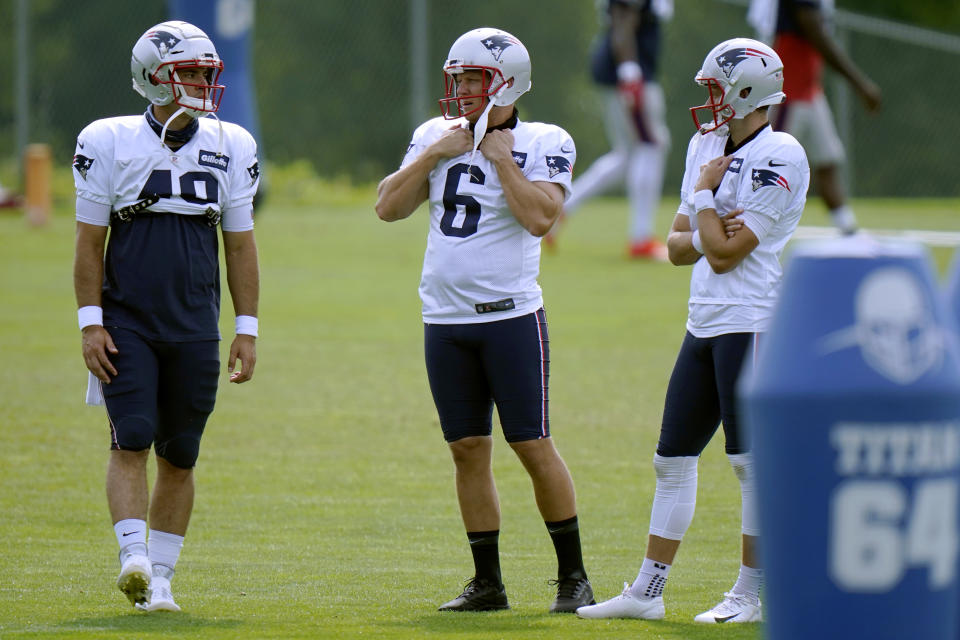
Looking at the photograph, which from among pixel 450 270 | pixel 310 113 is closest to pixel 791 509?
pixel 450 270

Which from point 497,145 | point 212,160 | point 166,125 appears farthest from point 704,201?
point 166,125

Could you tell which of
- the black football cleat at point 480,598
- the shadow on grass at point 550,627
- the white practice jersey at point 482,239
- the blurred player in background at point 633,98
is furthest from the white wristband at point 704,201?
the blurred player in background at point 633,98

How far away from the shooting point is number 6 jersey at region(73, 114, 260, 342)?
488cm

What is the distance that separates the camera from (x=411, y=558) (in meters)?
5.89

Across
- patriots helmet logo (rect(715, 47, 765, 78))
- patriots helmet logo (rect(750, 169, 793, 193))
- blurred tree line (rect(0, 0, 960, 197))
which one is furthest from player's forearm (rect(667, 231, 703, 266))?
blurred tree line (rect(0, 0, 960, 197))

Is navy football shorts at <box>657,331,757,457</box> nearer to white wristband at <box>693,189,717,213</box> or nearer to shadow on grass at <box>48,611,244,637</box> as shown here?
white wristband at <box>693,189,717,213</box>

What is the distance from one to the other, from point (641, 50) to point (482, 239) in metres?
9.58

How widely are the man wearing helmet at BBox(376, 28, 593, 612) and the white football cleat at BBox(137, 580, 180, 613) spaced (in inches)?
34.3

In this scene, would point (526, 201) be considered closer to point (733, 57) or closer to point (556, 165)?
point (556, 165)

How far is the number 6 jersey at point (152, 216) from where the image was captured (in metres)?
4.88

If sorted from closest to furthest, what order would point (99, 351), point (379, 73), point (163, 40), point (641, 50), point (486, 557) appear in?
1. point (99, 351)
2. point (163, 40)
3. point (486, 557)
4. point (641, 50)
5. point (379, 73)

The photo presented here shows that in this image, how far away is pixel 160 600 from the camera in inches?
191

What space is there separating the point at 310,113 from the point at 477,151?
22.9m

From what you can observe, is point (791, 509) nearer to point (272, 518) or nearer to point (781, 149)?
point (781, 149)
